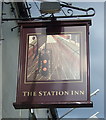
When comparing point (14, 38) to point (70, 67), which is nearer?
point (70, 67)

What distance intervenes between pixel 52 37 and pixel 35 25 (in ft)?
1.16

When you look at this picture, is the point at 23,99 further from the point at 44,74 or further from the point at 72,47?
the point at 72,47

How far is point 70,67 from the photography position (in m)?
5.09

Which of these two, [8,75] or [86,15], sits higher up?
[86,15]

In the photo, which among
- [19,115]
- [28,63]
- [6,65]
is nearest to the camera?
[28,63]

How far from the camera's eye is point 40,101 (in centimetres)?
484

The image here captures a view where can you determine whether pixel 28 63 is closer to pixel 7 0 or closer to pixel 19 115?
pixel 7 0

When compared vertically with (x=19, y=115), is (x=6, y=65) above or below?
above

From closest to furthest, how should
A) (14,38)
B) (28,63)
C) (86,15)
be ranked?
(28,63) → (86,15) → (14,38)

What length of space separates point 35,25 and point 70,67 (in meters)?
0.96

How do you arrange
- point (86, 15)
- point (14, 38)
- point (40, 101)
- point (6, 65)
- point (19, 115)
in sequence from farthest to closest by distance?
point (19, 115), point (14, 38), point (6, 65), point (86, 15), point (40, 101)

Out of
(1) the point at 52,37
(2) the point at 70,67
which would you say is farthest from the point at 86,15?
(2) the point at 70,67

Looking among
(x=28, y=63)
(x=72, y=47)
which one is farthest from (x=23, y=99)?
(x=72, y=47)

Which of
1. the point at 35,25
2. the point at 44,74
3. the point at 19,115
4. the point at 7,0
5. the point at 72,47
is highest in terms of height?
the point at 7,0
